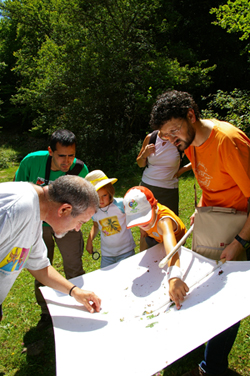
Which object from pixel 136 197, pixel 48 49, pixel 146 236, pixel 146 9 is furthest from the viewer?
pixel 48 49

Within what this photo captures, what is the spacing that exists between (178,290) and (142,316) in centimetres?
33

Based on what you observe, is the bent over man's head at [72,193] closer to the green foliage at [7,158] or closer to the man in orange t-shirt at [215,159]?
the man in orange t-shirt at [215,159]

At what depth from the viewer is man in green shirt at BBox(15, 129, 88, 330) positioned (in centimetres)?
301

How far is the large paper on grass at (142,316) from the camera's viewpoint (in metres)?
1.56

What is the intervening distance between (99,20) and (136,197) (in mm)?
10345

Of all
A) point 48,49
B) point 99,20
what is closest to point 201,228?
point 99,20

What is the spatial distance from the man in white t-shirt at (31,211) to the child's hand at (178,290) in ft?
2.43

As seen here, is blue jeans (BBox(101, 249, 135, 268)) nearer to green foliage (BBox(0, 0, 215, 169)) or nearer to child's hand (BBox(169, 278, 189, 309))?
child's hand (BBox(169, 278, 189, 309))

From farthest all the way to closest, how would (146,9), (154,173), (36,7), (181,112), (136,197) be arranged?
(36,7), (146,9), (154,173), (136,197), (181,112)

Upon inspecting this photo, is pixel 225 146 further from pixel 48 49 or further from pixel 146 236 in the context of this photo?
pixel 48 49

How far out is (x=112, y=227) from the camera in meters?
3.05

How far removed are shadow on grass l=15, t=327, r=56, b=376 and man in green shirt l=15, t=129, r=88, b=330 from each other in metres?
0.11

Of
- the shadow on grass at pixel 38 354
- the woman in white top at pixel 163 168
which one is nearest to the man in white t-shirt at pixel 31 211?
the shadow on grass at pixel 38 354

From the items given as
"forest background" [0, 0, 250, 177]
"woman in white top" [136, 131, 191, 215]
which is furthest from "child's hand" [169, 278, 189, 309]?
"forest background" [0, 0, 250, 177]
